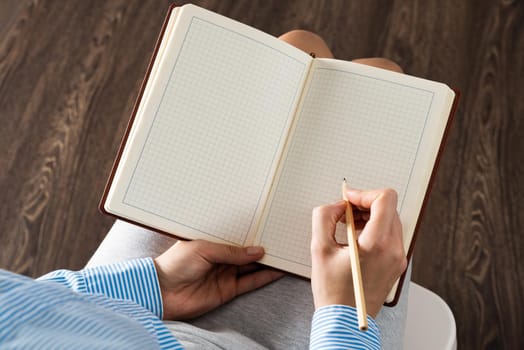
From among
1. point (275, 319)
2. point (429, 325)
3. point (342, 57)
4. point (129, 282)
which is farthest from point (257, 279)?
point (342, 57)

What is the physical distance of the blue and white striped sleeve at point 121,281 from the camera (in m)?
0.62

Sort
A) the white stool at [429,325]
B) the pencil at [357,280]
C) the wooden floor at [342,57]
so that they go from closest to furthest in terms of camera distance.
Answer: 1. the pencil at [357,280]
2. the white stool at [429,325]
3. the wooden floor at [342,57]

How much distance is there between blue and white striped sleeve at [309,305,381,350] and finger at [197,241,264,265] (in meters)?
0.13

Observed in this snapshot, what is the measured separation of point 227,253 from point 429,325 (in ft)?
1.20

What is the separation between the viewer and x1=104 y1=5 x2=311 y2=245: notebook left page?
2.22ft

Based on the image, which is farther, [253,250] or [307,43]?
[307,43]

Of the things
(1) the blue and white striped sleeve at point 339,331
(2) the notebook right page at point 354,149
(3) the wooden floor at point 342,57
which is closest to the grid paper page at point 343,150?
(2) the notebook right page at point 354,149

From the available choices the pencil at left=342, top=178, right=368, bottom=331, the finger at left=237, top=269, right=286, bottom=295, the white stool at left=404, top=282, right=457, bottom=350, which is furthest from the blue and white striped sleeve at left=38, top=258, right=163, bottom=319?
the white stool at left=404, top=282, right=457, bottom=350

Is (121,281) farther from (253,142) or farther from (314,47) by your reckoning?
(314,47)

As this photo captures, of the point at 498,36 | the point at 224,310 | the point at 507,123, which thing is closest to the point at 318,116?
the point at 224,310

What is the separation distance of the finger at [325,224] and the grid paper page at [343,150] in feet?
0.18

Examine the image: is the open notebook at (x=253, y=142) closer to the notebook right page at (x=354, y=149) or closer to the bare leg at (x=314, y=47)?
the notebook right page at (x=354, y=149)

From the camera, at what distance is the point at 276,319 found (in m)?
0.69

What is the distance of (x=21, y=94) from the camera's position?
1.31 meters
